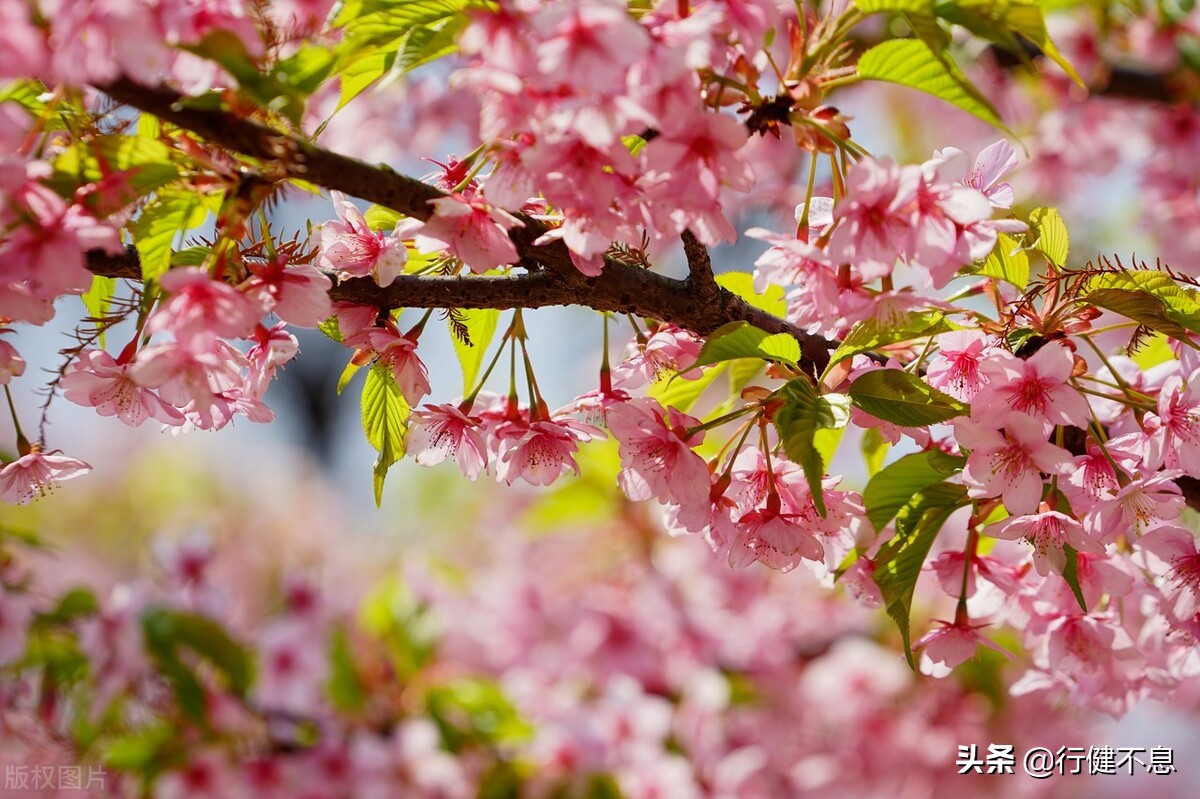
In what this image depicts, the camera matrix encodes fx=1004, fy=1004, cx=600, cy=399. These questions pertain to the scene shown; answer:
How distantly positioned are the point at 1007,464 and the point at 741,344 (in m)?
0.30

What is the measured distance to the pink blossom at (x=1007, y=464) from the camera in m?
1.03

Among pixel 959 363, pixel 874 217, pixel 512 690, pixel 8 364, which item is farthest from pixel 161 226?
pixel 512 690

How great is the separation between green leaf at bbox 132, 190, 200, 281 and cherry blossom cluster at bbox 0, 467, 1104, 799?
1.27 metres

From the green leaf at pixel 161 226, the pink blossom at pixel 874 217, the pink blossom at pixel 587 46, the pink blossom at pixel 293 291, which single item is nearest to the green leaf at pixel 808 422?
the pink blossom at pixel 874 217

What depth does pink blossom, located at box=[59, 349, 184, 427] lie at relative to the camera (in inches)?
44.5

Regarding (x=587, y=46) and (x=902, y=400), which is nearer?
(x=587, y=46)

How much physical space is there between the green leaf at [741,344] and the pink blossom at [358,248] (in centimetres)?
34

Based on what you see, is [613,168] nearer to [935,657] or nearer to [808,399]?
[808,399]

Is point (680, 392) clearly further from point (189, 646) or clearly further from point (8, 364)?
point (189, 646)

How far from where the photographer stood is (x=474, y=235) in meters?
1.03

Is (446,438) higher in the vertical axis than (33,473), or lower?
higher

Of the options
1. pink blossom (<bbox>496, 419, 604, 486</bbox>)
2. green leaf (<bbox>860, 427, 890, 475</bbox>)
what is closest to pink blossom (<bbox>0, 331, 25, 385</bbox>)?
pink blossom (<bbox>496, 419, 604, 486</bbox>)

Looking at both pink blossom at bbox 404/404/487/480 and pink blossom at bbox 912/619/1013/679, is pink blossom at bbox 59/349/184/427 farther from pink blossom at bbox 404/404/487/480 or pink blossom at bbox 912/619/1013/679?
pink blossom at bbox 912/619/1013/679

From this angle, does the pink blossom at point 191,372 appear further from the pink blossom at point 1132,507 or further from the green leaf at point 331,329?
the pink blossom at point 1132,507
